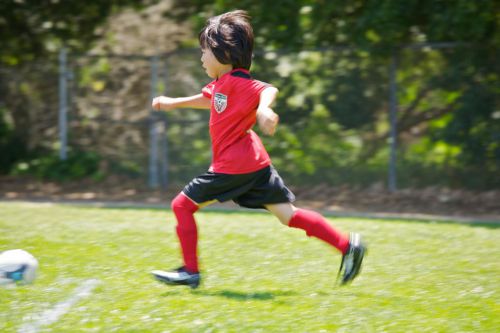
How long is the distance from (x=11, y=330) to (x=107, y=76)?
896cm

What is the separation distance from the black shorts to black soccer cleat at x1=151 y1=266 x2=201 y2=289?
457mm

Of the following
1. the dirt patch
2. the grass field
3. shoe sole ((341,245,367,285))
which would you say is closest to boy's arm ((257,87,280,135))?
the grass field

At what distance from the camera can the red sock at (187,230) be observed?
184 inches

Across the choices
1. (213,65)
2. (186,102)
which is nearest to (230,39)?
(213,65)

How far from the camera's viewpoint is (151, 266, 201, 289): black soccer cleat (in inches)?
183

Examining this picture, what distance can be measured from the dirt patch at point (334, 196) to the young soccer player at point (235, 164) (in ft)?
18.1

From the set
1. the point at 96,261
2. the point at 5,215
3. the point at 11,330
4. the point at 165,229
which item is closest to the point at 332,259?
the point at 96,261

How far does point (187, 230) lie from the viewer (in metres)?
4.67

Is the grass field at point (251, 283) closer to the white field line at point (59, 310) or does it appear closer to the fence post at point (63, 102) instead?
the white field line at point (59, 310)

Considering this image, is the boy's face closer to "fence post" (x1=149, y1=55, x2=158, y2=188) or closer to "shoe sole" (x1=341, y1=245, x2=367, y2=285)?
"shoe sole" (x1=341, y1=245, x2=367, y2=285)

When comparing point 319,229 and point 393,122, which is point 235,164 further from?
point 393,122

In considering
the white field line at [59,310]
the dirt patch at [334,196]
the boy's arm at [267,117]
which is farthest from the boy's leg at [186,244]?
the dirt patch at [334,196]

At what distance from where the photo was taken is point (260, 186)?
184 inches

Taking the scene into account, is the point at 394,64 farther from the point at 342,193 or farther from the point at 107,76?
the point at 107,76
